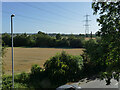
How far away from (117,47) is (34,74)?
982 cm

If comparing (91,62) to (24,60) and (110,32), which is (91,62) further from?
(24,60)

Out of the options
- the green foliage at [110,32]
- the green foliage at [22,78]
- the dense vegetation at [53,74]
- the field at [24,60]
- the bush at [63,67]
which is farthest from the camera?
the field at [24,60]

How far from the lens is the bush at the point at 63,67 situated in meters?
12.2

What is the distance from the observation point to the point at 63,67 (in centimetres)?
1263

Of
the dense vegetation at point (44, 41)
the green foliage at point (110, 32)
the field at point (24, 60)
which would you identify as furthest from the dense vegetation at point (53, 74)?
the dense vegetation at point (44, 41)

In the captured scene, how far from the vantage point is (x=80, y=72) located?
14734 millimetres

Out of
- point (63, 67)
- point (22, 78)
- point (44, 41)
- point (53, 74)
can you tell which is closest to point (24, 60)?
point (22, 78)

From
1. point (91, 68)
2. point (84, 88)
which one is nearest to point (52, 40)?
point (91, 68)

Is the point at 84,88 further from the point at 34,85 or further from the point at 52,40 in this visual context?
the point at 52,40

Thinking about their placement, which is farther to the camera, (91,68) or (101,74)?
(91,68)

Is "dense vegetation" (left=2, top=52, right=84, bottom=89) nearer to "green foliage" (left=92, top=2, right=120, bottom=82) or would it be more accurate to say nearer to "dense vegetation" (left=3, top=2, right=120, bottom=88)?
"dense vegetation" (left=3, top=2, right=120, bottom=88)

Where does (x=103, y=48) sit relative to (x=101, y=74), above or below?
above

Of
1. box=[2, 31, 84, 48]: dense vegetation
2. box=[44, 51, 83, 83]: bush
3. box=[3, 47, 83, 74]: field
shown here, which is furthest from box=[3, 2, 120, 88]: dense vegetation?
box=[2, 31, 84, 48]: dense vegetation

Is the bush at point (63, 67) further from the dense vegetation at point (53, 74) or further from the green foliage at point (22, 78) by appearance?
the green foliage at point (22, 78)
